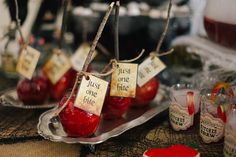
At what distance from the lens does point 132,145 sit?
2.47 feet

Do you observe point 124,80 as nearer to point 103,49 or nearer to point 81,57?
point 81,57

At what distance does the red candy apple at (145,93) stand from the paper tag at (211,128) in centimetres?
18

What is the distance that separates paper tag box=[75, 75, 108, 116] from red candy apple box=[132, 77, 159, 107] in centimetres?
18

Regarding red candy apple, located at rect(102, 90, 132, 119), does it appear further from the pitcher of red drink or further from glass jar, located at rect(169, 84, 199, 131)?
the pitcher of red drink

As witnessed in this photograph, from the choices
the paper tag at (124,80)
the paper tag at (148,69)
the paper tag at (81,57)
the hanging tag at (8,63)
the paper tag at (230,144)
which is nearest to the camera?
the paper tag at (230,144)

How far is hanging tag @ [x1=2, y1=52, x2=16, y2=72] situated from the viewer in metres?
1.23

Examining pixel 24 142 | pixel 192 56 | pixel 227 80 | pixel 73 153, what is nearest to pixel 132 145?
pixel 73 153

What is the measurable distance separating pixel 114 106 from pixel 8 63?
59 cm

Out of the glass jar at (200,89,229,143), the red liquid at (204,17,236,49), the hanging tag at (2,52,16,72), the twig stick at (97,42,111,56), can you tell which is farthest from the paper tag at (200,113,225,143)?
the hanging tag at (2,52,16,72)

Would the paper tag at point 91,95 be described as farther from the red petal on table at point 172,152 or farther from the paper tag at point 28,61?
the paper tag at point 28,61

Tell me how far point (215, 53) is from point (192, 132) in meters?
0.28

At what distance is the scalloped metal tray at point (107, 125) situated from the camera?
0.71m

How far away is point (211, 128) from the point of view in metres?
0.73

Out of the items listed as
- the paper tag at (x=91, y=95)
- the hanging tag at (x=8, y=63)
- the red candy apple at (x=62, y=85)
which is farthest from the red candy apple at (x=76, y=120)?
the hanging tag at (x=8, y=63)
